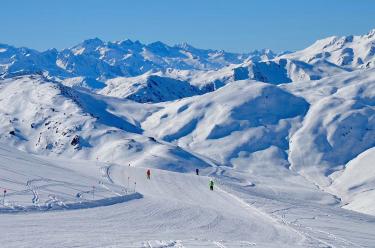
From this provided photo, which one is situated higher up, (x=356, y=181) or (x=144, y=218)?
(x=356, y=181)

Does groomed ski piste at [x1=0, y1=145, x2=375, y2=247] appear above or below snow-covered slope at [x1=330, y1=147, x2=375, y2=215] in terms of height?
below

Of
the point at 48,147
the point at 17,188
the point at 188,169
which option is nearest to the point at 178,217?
the point at 17,188

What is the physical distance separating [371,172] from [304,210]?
136304 millimetres

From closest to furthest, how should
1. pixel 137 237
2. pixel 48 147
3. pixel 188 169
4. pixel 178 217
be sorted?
pixel 137 237, pixel 178 217, pixel 188 169, pixel 48 147

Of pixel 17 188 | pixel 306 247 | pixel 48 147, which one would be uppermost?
pixel 48 147

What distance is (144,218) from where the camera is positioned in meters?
39.3

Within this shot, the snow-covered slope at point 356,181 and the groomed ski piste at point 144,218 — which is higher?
the snow-covered slope at point 356,181

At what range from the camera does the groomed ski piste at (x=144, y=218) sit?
104 feet

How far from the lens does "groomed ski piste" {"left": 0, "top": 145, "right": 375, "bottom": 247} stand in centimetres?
3166

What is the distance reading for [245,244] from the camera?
110 feet

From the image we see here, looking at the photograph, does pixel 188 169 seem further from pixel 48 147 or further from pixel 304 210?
pixel 304 210

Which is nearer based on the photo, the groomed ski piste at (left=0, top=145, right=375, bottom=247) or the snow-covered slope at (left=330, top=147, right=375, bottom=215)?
the groomed ski piste at (left=0, top=145, right=375, bottom=247)

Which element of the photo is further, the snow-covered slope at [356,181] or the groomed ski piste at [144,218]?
the snow-covered slope at [356,181]

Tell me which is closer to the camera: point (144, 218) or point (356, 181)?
point (144, 218)
